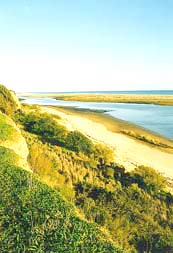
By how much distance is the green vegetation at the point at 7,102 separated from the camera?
4331 cm

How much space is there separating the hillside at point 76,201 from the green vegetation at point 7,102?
10.8 meters

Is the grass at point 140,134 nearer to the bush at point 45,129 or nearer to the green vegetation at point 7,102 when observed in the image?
the bush at point 45,129

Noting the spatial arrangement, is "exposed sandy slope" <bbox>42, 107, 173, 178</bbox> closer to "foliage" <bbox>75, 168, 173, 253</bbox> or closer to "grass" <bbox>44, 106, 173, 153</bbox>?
"grass" <bbox>44, 106, 173, 153</bbox>

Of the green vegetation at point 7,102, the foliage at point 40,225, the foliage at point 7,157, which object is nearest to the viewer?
the foliage at point 40,225

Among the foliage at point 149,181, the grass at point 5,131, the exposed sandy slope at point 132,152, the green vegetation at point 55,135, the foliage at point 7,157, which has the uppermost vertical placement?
the grass at point 5,131

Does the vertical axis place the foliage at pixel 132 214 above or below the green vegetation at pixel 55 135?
below

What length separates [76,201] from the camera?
20438 millimetres

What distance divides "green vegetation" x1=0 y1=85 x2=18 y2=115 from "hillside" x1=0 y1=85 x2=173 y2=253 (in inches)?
427

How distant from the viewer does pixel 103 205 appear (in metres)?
19.8

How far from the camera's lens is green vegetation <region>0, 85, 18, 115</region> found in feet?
142

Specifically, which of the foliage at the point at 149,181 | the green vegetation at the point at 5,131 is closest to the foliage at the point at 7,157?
the green vegetation at the point at 5,131

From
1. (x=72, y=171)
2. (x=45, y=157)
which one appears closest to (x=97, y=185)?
(x=72, y=171)

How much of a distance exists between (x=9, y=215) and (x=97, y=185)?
35.7 ft

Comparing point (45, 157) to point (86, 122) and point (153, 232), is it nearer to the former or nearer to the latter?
point (153, 232)
